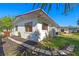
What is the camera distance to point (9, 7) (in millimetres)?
4016

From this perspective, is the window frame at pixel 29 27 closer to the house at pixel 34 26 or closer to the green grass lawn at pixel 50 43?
the house at pixel 34 26

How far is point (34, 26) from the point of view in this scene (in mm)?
4066

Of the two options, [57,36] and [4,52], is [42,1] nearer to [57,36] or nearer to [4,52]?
[57,36]

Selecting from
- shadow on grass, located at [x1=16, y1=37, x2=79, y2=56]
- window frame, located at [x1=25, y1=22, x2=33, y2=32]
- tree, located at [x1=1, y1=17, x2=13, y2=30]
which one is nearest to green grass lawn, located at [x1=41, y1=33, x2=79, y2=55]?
shadow on grass, located at [x1=16, y1=37, x2=79, y2=56]

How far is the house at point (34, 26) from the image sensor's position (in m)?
4.05

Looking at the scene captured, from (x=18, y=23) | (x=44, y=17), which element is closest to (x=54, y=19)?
(x=44, y=17)

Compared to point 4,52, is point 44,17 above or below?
above

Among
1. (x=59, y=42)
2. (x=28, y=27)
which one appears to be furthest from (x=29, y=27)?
(x=59, y=42)

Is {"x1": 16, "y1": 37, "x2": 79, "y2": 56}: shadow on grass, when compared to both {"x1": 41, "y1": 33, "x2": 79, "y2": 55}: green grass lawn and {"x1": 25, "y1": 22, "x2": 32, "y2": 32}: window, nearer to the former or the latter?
{"x1": 41, "y1": 33, "x2": 79, "y2": 55}: green grass lawn

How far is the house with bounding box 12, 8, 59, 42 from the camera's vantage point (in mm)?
4047

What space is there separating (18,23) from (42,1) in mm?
344

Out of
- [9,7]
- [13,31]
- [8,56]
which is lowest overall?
[8,56]

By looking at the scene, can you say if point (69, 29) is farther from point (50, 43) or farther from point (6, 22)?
point (6, 22)

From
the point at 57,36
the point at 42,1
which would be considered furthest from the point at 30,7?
the point at 57,36
